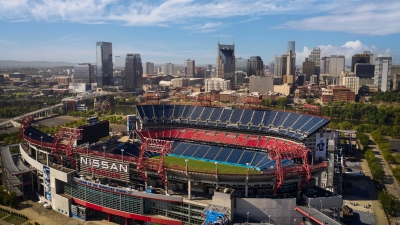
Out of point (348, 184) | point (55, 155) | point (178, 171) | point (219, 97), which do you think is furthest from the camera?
point (219, 97)

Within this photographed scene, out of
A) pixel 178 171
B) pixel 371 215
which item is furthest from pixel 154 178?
pixel 371 215

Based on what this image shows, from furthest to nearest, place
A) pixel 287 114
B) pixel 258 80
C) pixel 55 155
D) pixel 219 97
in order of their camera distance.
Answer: pixel 258 80 → pixel 219 97 → pixel 287 114 → pixel 55 155

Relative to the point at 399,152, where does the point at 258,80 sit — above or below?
above

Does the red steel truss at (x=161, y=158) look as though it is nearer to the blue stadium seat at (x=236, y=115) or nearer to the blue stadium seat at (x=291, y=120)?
the blue stadium seat at (x=236, y=115)

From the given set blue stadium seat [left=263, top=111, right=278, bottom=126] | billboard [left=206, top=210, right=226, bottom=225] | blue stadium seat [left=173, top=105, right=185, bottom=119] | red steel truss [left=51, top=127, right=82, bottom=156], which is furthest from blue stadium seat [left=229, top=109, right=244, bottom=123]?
billboard [left=206, top=210, right=226, bottom=225]

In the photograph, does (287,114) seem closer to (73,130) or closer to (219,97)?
(73,130)

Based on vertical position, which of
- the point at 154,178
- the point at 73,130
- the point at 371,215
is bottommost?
the point at 371,215

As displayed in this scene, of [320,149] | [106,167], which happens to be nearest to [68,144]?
[106,167]

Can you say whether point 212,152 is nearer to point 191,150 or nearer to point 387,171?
point 191,150
